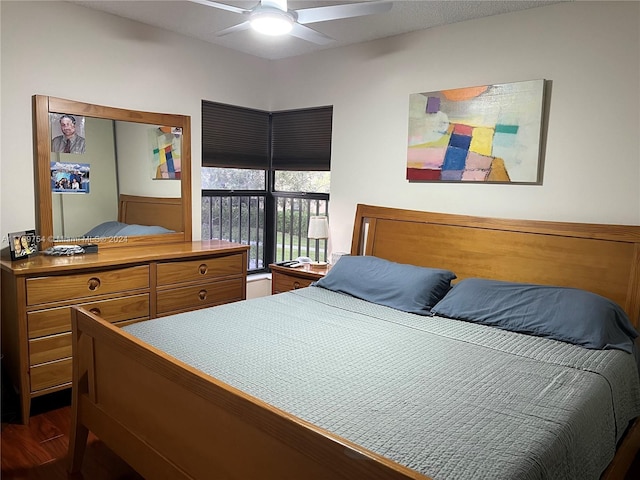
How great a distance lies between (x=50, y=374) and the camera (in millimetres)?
2652

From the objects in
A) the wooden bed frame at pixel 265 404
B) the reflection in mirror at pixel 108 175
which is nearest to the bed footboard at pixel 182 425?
the wooden bed frame at pixel 265 404

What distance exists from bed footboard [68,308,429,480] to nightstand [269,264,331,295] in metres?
1.77

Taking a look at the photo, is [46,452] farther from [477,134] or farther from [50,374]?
[477,134]

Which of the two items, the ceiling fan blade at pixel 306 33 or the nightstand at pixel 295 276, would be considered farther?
the nightstand at pixel 295 276

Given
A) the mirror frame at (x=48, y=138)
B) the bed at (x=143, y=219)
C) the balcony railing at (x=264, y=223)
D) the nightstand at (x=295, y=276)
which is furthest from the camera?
the balcony railing at (x=264, y=223)

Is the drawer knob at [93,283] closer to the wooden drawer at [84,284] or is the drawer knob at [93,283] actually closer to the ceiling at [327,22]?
the wooden drawer at [84,284]

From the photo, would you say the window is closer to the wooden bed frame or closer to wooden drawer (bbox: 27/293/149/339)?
the wooden bed frame

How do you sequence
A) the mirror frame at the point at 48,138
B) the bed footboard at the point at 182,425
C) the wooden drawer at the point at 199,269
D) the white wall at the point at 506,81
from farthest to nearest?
the wooden drawer at the point at 199,269
the mirror frame at the point at 48,138
the white wall at the point at 506,81
the bed footboard at the point at 182,425

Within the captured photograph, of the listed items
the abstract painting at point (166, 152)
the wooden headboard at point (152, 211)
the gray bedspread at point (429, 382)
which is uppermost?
the abstract painting at point (166, 152)

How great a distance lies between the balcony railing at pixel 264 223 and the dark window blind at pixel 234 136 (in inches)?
11.7

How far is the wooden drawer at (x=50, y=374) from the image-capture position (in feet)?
8.51

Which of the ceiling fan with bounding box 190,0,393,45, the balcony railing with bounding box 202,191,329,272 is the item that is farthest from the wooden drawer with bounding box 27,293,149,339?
the ceiling fan with bounding box 190,0,393,45

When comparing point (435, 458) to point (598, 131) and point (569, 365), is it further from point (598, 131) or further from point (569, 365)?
point (598, 131)

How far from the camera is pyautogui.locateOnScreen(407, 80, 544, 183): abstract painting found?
2887 millimetres
